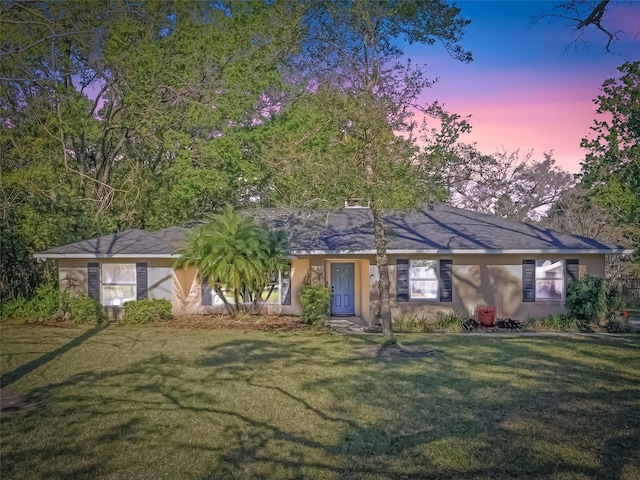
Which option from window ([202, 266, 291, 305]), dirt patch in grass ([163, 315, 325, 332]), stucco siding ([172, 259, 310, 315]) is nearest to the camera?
dirt patch in grass ([163, 315, 325, 332])

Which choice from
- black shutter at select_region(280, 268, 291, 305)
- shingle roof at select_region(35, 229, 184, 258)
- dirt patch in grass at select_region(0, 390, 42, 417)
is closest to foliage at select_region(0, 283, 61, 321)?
shingle roof at select_region(35, 229, 184, 258)

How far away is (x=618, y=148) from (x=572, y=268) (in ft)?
29.3

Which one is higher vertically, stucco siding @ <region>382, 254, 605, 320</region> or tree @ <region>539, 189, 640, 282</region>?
tree @ <region>539, 189, 640, 282</region>

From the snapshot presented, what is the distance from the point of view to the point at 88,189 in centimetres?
1948

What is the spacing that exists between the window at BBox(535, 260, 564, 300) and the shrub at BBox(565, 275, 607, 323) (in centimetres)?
92

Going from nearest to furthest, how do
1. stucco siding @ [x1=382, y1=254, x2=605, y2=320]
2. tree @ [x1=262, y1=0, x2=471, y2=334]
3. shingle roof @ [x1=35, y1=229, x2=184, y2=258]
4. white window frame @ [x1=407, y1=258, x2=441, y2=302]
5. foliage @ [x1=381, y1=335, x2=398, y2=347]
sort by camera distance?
1. tree @ [x1=262, y1=0, x2=471, y2=334]
2. foliage @ [x1=381, y1=335, x2=398, y2=347]
3. stucco siding @ [x1=382, y1=254, x2=605, y2=320]
4. white window frame @ [x1=407, y1=258, x2=441, y2=302]
5. shingle roof @ [x1=35, y1=229, x2=184, y2=258]

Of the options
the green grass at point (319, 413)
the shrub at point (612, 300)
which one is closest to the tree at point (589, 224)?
the shrub at point (612, 300)

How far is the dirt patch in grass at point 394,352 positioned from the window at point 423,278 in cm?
503

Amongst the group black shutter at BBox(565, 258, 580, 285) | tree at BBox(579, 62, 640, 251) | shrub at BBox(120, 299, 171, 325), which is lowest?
shrub at BBox(120, 299, 171, 325)

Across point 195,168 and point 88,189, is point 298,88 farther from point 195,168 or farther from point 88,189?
point 88,189

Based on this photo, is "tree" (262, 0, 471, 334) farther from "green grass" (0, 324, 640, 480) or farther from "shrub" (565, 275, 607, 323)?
"shrub" (565, 275, 607, 323)

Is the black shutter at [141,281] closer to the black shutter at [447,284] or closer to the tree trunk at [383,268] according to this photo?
the tree trunk at [383,268]

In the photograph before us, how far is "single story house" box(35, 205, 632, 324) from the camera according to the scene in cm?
1753

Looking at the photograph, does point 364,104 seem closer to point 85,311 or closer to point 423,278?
point 423,278
